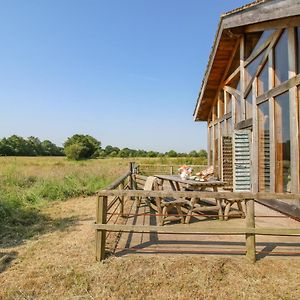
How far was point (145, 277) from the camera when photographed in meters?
A: 3.30

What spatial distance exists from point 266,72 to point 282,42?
2.91ft

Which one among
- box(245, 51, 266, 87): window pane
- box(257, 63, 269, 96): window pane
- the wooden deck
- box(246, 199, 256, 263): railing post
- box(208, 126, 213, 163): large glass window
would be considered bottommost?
the wooden deck

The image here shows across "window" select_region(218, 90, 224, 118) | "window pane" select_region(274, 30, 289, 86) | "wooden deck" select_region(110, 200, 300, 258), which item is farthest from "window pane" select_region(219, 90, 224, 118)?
"wooden deck" select_region(110, 200, 300, 258)

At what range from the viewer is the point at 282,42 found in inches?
238

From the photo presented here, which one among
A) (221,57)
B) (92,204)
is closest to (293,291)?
(92,204)

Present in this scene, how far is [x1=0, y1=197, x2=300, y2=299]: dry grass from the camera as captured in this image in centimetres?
298

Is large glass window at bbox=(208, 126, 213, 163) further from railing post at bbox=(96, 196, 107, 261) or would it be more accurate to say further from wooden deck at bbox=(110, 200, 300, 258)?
railing post at bbox=(96, 196, 107, 261)

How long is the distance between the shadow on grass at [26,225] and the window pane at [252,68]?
602cm

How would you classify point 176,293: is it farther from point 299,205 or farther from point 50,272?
point 299,205

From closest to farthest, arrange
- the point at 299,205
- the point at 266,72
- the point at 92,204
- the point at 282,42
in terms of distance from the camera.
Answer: the point at 299,205
the point at 282,42
the point at 266,72
the point at 92,204

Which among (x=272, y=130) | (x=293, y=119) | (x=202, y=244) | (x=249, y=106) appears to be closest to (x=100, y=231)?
(x=202, y=244)

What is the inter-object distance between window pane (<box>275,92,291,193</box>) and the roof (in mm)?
1666

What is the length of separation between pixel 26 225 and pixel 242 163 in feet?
18.2

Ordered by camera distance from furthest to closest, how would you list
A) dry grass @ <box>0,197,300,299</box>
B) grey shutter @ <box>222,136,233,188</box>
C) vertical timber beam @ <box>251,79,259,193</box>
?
grey shutter @ <box>222,136,233,188</box> < vertical timber beam @ <box>251,79,259,193</box> < dry grass @ <box>0,197,300,299</box>
